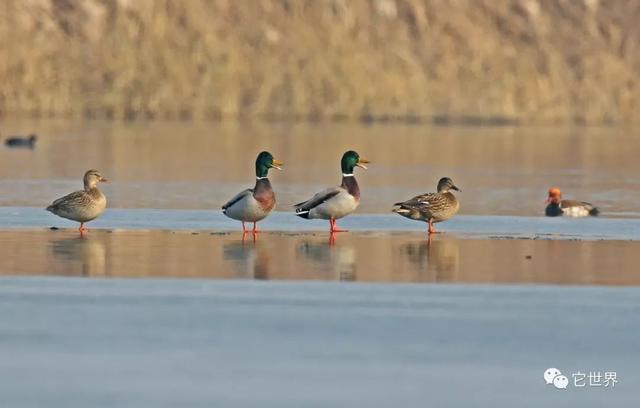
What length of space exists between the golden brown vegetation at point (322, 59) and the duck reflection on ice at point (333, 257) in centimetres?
7644

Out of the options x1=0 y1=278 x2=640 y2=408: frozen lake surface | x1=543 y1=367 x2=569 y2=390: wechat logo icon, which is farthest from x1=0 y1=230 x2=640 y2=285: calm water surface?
x1=543 y1=367 x2=569 y2=390: wechat logo icon

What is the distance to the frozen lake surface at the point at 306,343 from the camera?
38.9ft

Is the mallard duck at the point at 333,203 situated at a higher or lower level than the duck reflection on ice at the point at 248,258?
higher

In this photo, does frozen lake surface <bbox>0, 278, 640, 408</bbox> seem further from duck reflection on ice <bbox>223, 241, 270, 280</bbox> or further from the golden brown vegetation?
the golden brown vegetation

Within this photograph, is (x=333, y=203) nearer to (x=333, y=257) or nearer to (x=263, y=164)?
(x=263, y=164)

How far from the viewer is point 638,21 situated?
11800 cm

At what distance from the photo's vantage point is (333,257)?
1945cm

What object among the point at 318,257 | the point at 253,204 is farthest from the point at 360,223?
the point at 318,257

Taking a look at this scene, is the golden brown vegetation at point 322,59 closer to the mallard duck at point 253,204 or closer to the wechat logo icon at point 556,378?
the mallard duck at point 253,204

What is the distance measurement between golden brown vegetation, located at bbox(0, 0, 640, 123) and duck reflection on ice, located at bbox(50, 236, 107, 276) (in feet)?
251

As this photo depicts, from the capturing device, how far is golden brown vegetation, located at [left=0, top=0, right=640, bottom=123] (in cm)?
10350

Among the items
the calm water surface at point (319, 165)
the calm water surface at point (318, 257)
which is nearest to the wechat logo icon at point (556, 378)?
the calm water surface at point (318, 257)

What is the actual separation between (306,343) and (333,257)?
5.78m

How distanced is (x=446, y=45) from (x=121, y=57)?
2004cm
